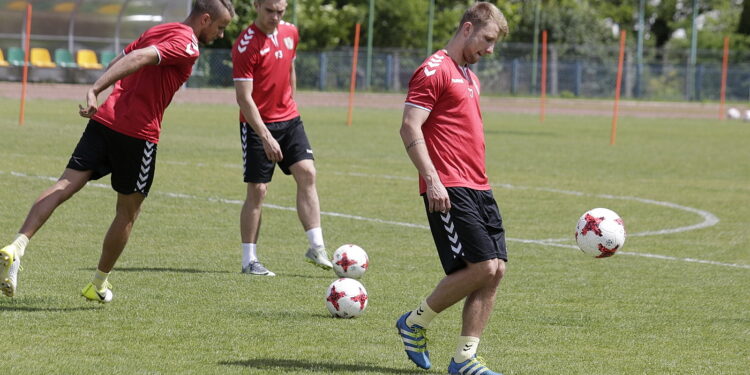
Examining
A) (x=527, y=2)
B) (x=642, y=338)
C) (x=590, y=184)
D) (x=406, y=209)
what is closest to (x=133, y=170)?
(x=642, y=338)

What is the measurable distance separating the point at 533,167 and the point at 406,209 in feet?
22.9

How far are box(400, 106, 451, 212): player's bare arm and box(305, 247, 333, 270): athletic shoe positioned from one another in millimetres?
3556

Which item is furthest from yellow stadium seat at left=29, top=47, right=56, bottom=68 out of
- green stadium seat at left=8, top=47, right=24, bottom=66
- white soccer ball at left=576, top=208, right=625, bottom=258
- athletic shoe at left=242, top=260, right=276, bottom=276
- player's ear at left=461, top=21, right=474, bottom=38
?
player's ear at left=461, top=21, right=474, bottom=38

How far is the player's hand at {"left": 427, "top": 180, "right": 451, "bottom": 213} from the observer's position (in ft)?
18.8

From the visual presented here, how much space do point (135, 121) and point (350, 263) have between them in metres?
2.26

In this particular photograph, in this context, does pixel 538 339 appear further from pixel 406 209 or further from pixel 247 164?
pixel 406 209

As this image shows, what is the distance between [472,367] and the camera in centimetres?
586

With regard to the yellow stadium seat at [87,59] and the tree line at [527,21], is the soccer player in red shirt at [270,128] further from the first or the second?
the tree line at [527,21]

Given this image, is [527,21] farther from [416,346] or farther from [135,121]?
[416,346]

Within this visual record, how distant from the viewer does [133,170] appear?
734 centimetres

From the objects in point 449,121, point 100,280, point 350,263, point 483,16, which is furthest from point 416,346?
point 350,263

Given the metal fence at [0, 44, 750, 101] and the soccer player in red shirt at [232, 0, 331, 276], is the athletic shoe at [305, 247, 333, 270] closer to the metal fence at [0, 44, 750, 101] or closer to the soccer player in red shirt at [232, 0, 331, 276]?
the soccer player in red shirt at [232, 0, 331, 276]

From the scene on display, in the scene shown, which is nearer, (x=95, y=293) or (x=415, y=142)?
(x=415, y=142)

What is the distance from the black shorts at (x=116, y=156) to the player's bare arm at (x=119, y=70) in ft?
1.12
